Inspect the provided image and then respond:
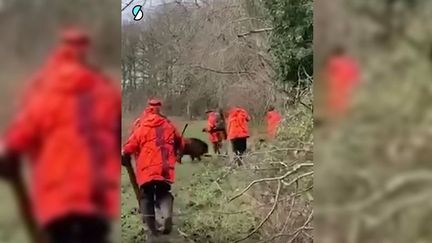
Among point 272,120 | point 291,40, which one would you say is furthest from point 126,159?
point 291,40

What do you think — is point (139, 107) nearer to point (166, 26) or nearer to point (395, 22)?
point (166, 26)

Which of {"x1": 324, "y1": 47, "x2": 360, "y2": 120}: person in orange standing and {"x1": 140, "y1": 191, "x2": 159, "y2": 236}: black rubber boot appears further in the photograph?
{"x1": 140, "y1": 191, "x2": 159, "y2": 236}: black rubber boot

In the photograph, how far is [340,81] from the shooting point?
1.71 meters

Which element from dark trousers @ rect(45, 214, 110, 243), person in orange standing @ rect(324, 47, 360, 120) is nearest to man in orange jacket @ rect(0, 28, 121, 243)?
dark trousers @ rect(45, 214, 110, 243)

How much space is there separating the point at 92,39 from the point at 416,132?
0.76 metres

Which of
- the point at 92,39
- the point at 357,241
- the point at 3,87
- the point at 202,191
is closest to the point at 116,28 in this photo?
the point at 92,39

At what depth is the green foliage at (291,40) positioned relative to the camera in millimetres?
2799

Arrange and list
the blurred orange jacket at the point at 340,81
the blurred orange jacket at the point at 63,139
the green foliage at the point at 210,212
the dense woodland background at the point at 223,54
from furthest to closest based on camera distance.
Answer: the green foliage at the point at 210,212 < the dense woodland background at the point at 223,54 < the blurred orange jacket at the point at 340,81 < the blurred orange jacket at the point at 63,139

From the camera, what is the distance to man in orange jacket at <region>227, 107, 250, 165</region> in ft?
9.02

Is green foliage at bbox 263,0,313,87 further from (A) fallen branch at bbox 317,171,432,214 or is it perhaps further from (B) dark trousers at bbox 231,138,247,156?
(A) fallen branch at bbox 317,171,432,214

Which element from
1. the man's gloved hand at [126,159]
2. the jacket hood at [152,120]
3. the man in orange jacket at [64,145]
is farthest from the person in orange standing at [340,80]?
the jacket hood at [152,120]

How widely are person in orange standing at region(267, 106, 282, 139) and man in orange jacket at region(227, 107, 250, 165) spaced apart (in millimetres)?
90

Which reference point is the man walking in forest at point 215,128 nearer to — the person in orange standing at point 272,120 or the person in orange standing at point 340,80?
the person in orange standing at point 272,120

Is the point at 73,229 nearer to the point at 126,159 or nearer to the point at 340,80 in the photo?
the point at 340,80
